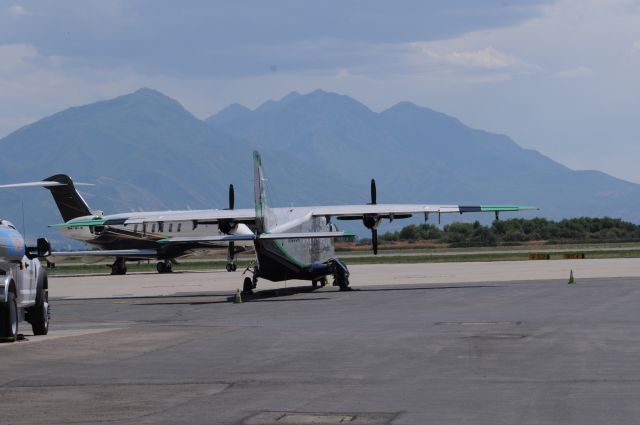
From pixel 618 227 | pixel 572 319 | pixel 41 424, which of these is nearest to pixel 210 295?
pixel 572 319

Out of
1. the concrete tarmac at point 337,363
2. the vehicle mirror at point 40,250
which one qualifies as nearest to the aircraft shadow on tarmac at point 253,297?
the concrete tarmac at point 337,363

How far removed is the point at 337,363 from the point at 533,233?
438ft

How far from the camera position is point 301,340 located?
25906mm

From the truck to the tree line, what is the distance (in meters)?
113

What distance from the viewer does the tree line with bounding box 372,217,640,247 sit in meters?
145

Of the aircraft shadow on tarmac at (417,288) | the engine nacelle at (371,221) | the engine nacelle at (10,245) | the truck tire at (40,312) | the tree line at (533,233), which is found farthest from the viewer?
the tree line at (533,233)

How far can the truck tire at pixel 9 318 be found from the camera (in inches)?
987

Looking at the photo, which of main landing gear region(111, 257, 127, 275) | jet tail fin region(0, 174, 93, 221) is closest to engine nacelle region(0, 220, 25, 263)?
main landing gear region(111, 257, 127, 275)

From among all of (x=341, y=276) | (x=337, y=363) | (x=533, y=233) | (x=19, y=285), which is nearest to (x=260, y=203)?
(x=341, y=276)

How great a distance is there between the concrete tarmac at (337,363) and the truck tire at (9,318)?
0.52 metres

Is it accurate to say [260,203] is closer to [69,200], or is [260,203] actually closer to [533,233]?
[69,200]

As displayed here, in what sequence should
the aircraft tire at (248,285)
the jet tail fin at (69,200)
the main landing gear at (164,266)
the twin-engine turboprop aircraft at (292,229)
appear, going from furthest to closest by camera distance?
the jet tail fin at (69,200)
the main landing gear at (164,266)
the aircraft tire at (248,285)
the twin-engine turboprop aircraft at (292,229)

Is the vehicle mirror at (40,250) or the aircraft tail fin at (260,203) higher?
the aircraft tail fin at (260,203)

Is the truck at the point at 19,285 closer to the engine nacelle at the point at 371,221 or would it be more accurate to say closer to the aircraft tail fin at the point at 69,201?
the engine nacelle at the point at 371,221
